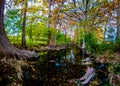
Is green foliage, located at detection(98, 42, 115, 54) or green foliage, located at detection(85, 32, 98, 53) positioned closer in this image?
green foliage, located at detection(98, 42, 115, 54)

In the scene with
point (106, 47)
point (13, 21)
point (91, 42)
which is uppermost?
point (13, 21)

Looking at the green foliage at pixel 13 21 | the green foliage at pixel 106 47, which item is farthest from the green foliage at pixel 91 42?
the green foliage at pixel 13 21

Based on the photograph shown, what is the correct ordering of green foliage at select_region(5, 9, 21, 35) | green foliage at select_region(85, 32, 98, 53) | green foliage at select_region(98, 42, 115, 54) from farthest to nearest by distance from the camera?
green foliage at select_region(5, 9, 21, 35)
green foliage at select_region(85, 32, 98, 53)
green foliage at select_region(98, 42, 115, 54)

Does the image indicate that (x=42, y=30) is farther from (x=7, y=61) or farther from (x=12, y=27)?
(x=7, y=61)

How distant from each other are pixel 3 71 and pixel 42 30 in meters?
13.2

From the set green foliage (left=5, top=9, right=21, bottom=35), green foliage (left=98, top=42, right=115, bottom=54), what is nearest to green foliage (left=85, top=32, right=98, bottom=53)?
green foliage (left=98, top=42, right=115, bottom=54)

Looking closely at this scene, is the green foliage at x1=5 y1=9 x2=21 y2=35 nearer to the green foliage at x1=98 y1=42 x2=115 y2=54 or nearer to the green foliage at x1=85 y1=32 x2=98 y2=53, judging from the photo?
the green foliage at x1=85 y1=32 x2=98 y2=53

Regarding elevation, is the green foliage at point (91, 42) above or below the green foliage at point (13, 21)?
below

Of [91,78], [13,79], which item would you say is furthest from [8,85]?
[91,78]

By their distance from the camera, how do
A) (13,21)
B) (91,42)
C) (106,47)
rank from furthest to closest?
(13,21) < (91,42) < (106,47)

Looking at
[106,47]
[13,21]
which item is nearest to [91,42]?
[106,47]

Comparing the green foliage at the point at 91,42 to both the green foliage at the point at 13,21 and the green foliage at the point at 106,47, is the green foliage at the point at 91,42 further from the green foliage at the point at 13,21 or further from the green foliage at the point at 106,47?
the green foliage at the point at 13,21

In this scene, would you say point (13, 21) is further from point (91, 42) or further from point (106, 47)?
point (106, 47)

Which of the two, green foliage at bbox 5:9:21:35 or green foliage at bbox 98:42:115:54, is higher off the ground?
green foliage at bbox 5:9:21:35
